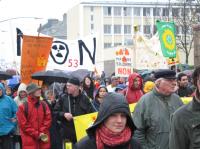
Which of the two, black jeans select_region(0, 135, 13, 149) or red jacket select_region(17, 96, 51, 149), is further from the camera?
black jeans select_region(0, 135, 13, 149)

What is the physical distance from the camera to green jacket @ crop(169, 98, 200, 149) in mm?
3678

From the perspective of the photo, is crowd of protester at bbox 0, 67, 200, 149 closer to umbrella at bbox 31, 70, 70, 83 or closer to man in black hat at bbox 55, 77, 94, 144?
man in black hat at bbox 55, 77, 94, 144

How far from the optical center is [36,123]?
8.75 m

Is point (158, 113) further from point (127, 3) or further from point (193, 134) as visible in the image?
point (127, 3)

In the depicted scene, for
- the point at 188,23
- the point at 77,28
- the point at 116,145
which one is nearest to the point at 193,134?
the point at 116,145

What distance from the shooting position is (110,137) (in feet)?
11.7

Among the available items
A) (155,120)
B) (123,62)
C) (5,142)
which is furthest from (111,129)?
(123,62)

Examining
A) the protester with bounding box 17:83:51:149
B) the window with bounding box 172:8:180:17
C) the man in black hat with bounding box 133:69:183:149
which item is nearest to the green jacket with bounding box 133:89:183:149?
the man in black hat with bounding box 133:69:183:149

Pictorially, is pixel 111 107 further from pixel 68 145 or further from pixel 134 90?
pixel 134 90

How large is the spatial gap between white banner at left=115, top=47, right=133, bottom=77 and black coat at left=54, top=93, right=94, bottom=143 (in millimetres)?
7821

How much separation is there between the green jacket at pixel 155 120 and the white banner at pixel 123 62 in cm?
1031

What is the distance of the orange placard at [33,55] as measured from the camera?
10.7m

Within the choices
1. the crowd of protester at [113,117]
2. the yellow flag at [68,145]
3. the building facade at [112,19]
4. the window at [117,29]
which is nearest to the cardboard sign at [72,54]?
the crowd of protester at [113,117]

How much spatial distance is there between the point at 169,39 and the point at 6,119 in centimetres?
435
